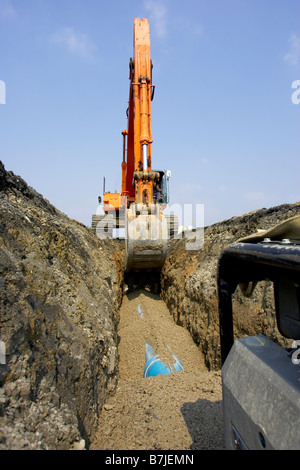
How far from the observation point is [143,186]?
6.91 m

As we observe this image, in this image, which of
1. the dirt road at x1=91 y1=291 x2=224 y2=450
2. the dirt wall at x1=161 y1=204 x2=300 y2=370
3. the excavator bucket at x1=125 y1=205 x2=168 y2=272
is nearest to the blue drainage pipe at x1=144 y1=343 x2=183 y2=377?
the dirt road at x1=91 y1=291 x2=224 y2=450

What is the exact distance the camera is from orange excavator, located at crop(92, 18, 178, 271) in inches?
248

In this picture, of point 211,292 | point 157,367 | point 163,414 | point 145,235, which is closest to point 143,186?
point 145,235

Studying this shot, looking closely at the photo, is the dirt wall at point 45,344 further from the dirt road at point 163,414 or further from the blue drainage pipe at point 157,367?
the blue drainage pipe at point 157,367

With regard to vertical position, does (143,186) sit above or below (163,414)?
above

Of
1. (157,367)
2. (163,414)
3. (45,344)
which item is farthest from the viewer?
(157,367)

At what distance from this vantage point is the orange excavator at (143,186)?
6.31 meters

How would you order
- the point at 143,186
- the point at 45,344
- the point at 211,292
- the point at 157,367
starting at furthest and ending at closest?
1. the point at 143,186
2. the point at 211,292
3. the point at 157,367
4. the point at 45,344

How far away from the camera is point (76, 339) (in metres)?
2.46

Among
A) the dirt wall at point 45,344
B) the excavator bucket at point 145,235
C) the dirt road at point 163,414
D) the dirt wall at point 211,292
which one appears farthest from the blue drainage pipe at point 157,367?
the excavator bucket at point 145,235

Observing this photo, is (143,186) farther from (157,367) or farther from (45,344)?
(45,344)

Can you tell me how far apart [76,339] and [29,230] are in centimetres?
140

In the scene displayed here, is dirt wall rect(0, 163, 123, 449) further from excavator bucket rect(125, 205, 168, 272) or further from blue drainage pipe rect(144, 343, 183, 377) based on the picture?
excavator bucket rect(125, 205, 168, 272)
